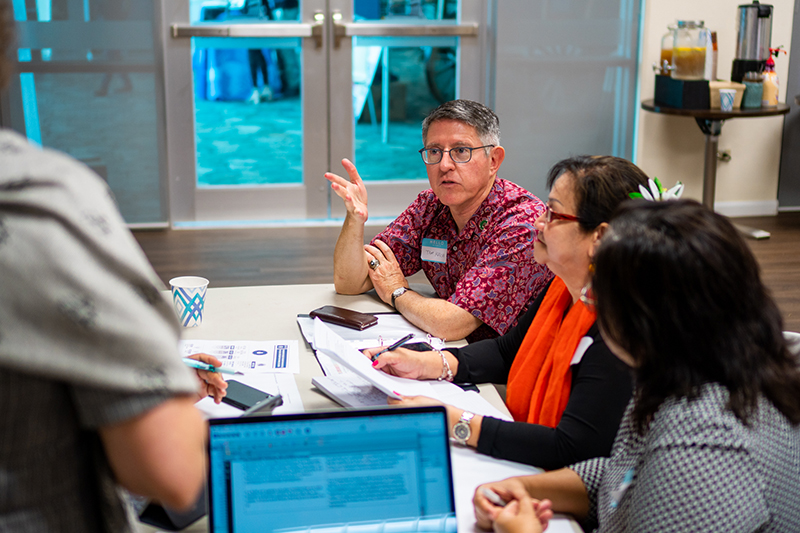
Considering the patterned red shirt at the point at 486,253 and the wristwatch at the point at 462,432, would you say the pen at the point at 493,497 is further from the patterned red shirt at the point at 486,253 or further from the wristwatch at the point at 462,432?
the patterned red shirt at the point at 486,253

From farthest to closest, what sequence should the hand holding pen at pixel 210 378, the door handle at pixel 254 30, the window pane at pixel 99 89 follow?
the door handle at pixel 254 30
the window pane at pixel 99 89
the hand holding pen at pixel 210 378

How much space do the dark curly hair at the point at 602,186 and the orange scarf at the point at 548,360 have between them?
0.18m

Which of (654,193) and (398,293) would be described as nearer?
(654,193)

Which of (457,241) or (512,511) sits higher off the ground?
(457,241)

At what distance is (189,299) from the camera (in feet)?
6.14

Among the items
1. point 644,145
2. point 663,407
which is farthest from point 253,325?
point 644,145

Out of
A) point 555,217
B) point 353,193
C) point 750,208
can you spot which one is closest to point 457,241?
point 353,193

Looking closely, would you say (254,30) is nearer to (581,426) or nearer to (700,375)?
(581,426)

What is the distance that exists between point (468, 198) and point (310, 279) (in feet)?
6.78

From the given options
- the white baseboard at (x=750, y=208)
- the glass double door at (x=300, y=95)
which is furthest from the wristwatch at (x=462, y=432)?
the white baseboard at (x=750, y=208)

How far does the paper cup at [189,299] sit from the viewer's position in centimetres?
187

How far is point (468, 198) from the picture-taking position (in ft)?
7.34

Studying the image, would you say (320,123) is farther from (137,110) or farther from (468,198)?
(468,198)

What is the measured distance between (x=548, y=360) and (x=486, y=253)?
1.97ft
